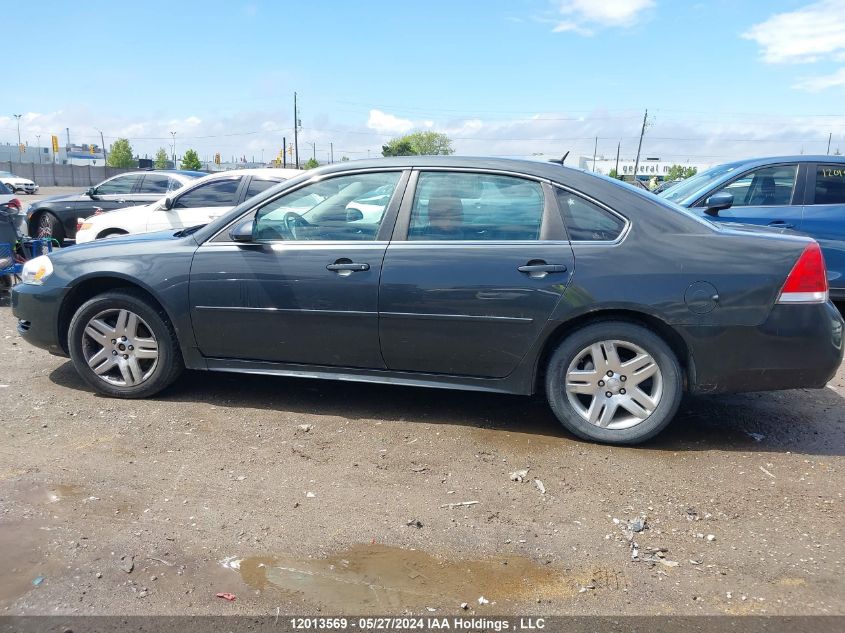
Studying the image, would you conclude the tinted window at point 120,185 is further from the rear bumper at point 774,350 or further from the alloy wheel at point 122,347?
the rear bumper at point 774,350

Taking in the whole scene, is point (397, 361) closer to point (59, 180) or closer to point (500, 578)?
point (500, 578)

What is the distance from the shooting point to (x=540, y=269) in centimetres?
400

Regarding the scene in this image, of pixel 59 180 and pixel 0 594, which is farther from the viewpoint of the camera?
pixel 59 180

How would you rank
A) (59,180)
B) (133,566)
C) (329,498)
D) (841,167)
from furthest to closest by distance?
1. (59,180)
2. (841,167)
3. (329,498)
4. (133,566)

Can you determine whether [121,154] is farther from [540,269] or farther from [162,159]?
[540,269]

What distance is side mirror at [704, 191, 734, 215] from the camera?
7.03 m

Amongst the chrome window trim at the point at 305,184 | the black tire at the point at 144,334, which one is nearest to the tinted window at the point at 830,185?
the chrome window trim at the point at 305,184

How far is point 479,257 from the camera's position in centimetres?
408

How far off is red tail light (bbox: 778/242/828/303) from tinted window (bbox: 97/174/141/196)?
1092 centimetres

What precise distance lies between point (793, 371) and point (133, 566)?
3526mm

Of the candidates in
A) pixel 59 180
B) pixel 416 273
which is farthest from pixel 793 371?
pixel 59 180

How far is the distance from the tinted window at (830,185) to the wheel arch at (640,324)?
4.28m

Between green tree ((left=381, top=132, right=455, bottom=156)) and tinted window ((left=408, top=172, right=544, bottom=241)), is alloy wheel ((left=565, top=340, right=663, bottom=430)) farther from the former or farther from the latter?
green tree ((left=381, top=132, right=455, bottom=156))

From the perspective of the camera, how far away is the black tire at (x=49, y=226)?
483 inches
